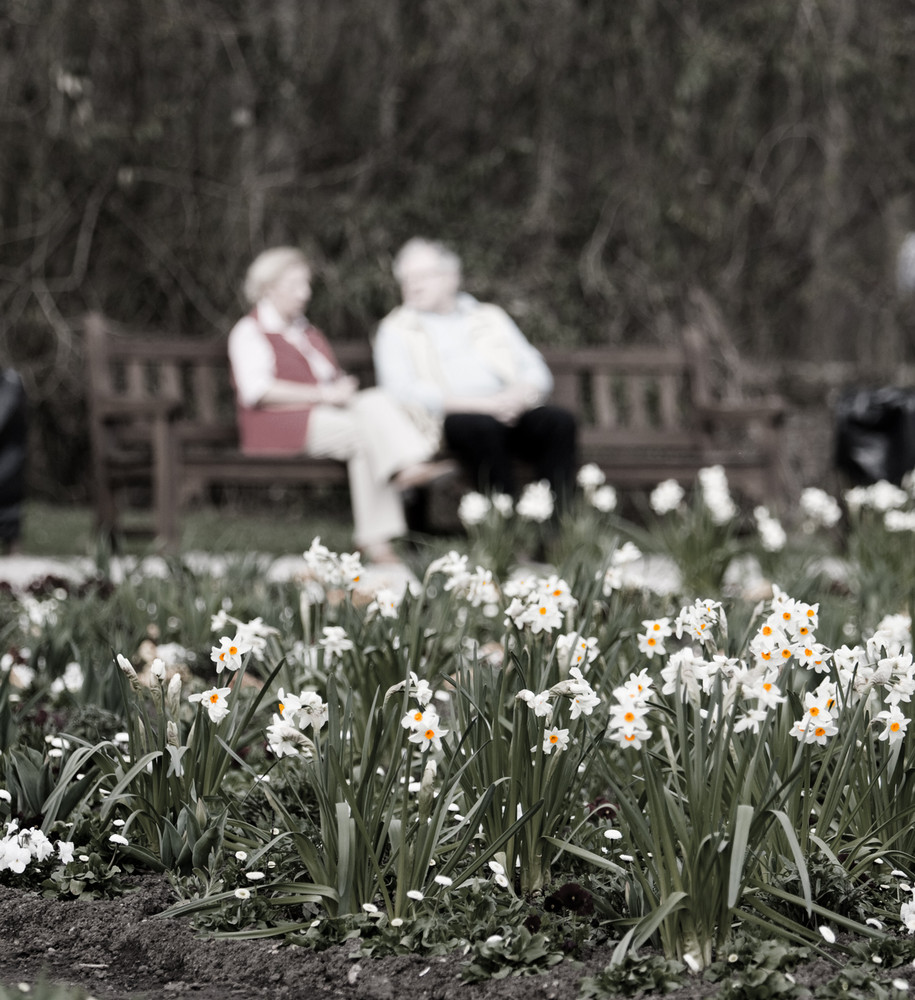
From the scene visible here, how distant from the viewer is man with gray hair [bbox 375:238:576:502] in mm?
5230

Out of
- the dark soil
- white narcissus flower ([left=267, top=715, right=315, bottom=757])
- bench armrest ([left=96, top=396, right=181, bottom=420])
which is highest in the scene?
bench armrest ([left=96, top=396, right=181, bottom=420])

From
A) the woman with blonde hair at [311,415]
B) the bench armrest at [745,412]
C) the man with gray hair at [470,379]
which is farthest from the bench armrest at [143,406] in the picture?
the bench armrest at [745,412]

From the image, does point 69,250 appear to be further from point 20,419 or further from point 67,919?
point 67,919

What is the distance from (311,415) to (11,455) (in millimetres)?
1222

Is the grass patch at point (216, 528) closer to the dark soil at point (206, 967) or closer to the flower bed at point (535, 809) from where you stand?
the flower bed at point (535, 809)

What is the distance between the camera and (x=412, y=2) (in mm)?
7277

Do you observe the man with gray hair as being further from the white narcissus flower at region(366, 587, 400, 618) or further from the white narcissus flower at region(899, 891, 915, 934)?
the white narcissus flower at region(899, 891, 915, 934)

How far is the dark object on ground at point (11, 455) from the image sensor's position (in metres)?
5.33

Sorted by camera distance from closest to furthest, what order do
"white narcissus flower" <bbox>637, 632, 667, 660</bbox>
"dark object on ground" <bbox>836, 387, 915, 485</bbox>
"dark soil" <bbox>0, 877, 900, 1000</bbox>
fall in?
"dark soil" <bbox>0, 877, 900, 1000</bbox> < "white narcissus flower" <bbox>637, 632, 667, 660</bbox> < "dark object on ground" <bbox>836, 387, 915, 485</bbox>

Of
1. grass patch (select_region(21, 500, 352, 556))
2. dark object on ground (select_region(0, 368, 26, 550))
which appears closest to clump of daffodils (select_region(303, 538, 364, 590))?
grass patch (select_region(21, 500, 352, 556))

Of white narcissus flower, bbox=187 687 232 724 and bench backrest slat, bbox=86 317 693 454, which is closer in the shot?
white narcissus flower, bbox=187 687 232 724

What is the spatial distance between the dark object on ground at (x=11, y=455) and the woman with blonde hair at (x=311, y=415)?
0.87 meters

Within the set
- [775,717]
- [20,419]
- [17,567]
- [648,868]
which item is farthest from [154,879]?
[20,419]

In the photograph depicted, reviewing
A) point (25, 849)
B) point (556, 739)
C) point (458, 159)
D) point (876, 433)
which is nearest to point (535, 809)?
point (556, 739)
